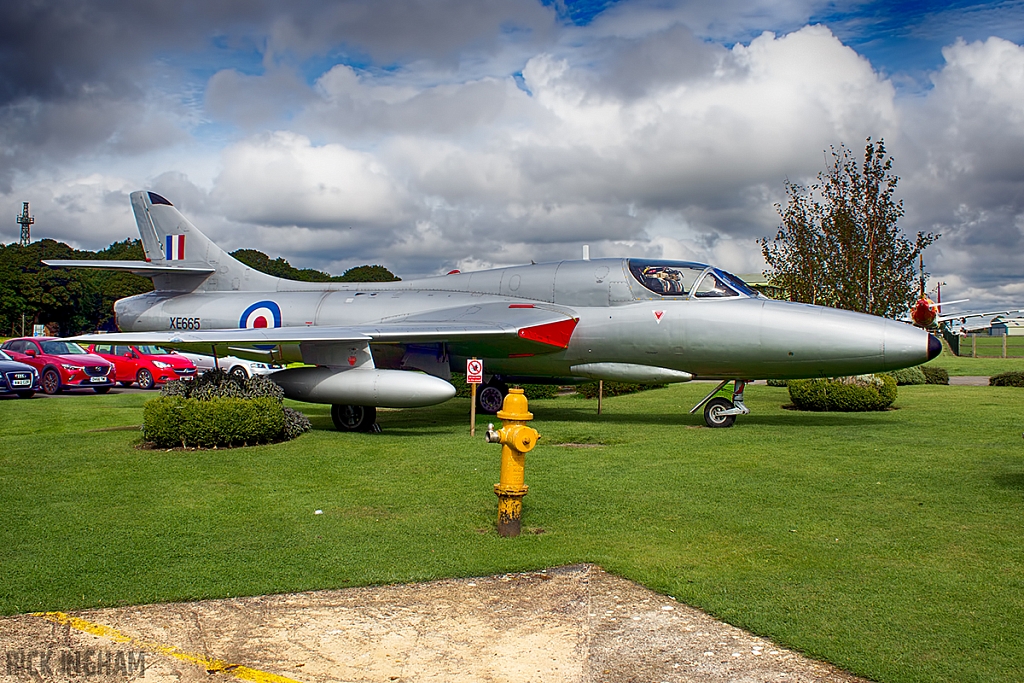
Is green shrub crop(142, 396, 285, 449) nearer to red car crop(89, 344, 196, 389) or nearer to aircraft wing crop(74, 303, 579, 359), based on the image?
aircraft wing crop(74, 303, 579, 359)

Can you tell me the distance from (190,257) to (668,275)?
35.7ft

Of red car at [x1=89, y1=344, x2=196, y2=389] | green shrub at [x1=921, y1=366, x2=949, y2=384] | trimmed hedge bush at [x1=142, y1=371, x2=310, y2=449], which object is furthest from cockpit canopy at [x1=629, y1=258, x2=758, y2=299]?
red car at [x1=89, y1=344, x2=196, y2=389]

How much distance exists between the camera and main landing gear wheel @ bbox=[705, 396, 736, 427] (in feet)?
44.3

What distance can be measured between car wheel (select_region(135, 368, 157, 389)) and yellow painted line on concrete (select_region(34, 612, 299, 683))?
2238 centimetres

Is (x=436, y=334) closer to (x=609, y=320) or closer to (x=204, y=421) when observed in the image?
(x=609, y=320)

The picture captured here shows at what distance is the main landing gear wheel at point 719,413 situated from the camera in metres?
13.5

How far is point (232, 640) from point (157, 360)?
23213mm

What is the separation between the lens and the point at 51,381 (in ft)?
75.3

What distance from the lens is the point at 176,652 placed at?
4.24 m

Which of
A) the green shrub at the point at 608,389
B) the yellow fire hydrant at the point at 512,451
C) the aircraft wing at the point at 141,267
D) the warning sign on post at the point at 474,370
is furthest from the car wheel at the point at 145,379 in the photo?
the yellow fire hydrant at the point at 512,451

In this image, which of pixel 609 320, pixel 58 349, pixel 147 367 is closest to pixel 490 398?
pixel 609 320

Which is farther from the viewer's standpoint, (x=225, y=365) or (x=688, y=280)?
(x=225, y=365)

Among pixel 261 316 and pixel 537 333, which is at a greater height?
pixel 261 316

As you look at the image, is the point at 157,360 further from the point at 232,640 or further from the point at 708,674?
the point at 708,674
